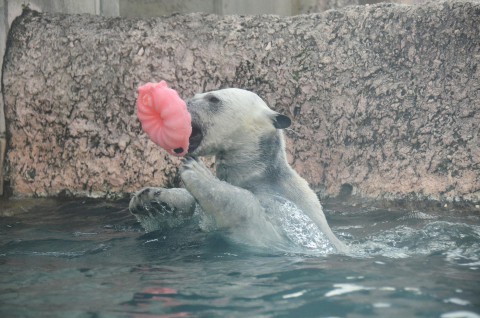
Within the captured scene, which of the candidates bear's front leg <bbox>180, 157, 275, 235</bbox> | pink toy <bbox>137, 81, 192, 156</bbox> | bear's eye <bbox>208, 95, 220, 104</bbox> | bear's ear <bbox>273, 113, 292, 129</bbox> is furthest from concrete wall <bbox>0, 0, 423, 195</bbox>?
bear's front leg <bbox>180, 157, 275, 235</bbox>

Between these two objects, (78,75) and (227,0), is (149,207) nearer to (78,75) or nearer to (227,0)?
(78,75)

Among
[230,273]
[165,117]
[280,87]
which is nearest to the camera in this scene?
[230,273]

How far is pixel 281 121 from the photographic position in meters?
4.85

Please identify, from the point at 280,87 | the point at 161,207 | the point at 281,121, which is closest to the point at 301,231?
the point at 281,121

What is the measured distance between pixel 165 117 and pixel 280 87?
8.67 ft

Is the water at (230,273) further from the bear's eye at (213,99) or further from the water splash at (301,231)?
the bear's eye at (213,99)

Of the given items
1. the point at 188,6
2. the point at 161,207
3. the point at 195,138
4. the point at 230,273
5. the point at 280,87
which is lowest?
the point at 230,273

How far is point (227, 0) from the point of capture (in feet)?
30.2

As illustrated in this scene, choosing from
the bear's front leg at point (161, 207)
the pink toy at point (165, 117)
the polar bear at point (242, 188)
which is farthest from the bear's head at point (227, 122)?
the bear's front leg at point (161, 207)

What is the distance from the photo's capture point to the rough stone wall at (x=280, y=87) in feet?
21.0

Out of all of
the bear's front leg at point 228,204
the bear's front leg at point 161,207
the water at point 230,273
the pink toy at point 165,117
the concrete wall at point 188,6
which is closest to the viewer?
the water at point 230,273

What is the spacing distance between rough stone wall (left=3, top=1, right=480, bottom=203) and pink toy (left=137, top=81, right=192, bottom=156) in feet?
7.61

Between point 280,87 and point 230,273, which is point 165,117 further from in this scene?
point 280,87

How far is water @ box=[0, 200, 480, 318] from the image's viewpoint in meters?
3.08
